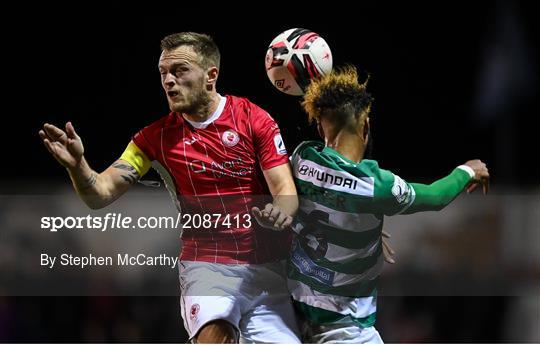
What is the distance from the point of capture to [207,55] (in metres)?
4.75

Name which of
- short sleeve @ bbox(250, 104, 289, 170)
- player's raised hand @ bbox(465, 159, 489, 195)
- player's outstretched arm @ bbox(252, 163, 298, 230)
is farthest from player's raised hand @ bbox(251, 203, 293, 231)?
player's raised hand @ bbox(465, 159, 489, 195)

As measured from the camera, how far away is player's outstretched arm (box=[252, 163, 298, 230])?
415 centimetres

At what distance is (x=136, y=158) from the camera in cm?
472

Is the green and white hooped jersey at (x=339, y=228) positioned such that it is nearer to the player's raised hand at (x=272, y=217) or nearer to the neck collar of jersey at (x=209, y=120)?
the player's raised hand at (x=272, y=217)

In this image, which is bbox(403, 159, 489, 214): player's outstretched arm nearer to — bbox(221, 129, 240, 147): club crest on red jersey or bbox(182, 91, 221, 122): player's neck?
bbox(221, 129, 240, 147): club crest on red jersey

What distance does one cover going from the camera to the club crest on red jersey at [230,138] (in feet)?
15.2

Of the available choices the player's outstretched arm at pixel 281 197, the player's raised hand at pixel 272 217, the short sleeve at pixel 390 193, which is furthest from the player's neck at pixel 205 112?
the short sleeve at pixel 390 193

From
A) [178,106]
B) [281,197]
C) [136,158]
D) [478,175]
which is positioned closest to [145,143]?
[136,158]

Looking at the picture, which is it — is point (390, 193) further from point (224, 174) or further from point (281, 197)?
point (224, 174)

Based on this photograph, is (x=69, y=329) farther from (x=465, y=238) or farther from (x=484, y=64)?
(x=484, y=64)

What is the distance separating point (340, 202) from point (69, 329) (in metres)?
2.88

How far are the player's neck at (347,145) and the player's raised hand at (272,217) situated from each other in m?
0.48

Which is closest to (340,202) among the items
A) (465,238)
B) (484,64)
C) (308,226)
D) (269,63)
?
(308,226)

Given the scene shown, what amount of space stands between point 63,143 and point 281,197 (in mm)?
991
